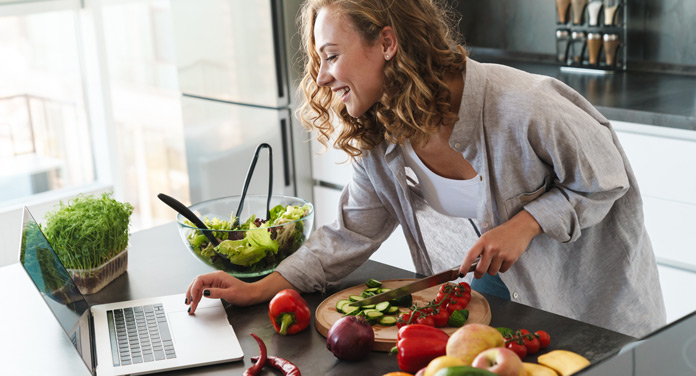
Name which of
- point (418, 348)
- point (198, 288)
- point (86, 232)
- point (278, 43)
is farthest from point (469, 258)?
point (278, 43)

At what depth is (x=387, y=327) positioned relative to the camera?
128cm

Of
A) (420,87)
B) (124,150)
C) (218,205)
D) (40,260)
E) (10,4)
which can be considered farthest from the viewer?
(124,150)

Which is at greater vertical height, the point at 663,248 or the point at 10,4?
the point at 10,4

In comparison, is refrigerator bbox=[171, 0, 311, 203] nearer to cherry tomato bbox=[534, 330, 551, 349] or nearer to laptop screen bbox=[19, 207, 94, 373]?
laptop screen bbox=[19, 207, 94, 373]

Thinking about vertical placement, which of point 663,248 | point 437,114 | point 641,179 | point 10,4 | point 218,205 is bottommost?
point 663,248

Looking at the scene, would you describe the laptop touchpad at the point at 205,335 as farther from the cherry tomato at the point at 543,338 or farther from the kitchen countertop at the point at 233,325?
the cherry tomato at the point at 543,338

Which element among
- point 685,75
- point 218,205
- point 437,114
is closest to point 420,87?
point 437,114

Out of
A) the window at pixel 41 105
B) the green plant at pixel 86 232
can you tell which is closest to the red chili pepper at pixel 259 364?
the green plant at pixel 86 232

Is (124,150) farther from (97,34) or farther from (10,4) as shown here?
(10,4)

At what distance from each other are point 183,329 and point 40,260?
27 centimetres

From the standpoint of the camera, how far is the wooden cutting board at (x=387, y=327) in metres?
1.24

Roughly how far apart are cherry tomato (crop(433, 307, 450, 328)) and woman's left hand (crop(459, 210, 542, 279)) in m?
0.10

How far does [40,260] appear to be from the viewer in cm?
130

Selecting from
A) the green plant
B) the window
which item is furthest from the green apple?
the window
